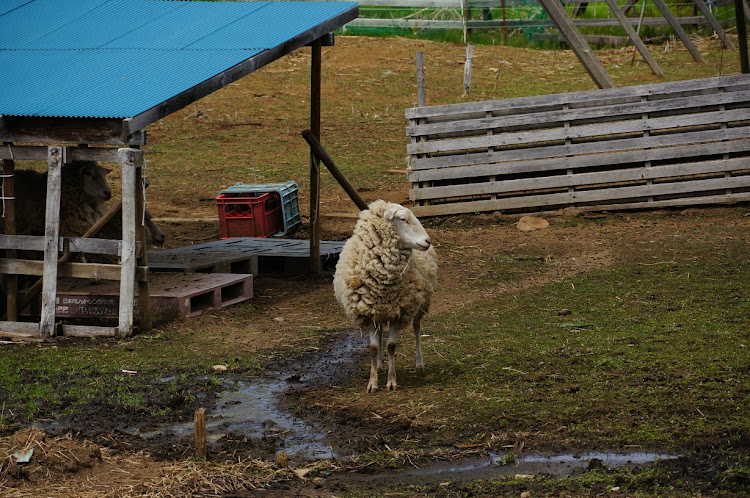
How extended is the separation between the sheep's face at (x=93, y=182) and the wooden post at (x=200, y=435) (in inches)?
230

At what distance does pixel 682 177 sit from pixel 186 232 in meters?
7.61

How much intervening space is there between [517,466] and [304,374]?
277 cm

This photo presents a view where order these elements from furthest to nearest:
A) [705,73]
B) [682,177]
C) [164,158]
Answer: [705,73]
[164,158]
[682,177]

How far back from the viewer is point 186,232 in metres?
14.9

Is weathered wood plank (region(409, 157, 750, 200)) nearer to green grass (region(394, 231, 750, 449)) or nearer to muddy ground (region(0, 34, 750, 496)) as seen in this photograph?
muddy ground (region(0, 34, 750, 496))

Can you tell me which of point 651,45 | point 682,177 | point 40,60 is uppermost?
point 651,45

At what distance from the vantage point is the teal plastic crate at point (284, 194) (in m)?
14.1

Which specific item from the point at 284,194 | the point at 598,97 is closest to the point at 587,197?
the point at 598,97

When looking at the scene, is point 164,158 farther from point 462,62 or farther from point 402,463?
point 402,463

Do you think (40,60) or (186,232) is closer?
(40,60)

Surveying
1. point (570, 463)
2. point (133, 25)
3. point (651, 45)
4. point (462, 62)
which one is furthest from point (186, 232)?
point (651, 45)

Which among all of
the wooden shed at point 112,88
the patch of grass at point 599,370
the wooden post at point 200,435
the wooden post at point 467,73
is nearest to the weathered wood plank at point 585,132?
the patch of grass at point 599,370

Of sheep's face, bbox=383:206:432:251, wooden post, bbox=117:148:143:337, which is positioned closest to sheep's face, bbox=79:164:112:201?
wooden post, bbox=117:148:143:337

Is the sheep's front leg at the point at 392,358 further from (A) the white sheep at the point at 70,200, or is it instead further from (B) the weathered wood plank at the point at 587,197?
(B) the weathered wood plank at the point at 587,197
